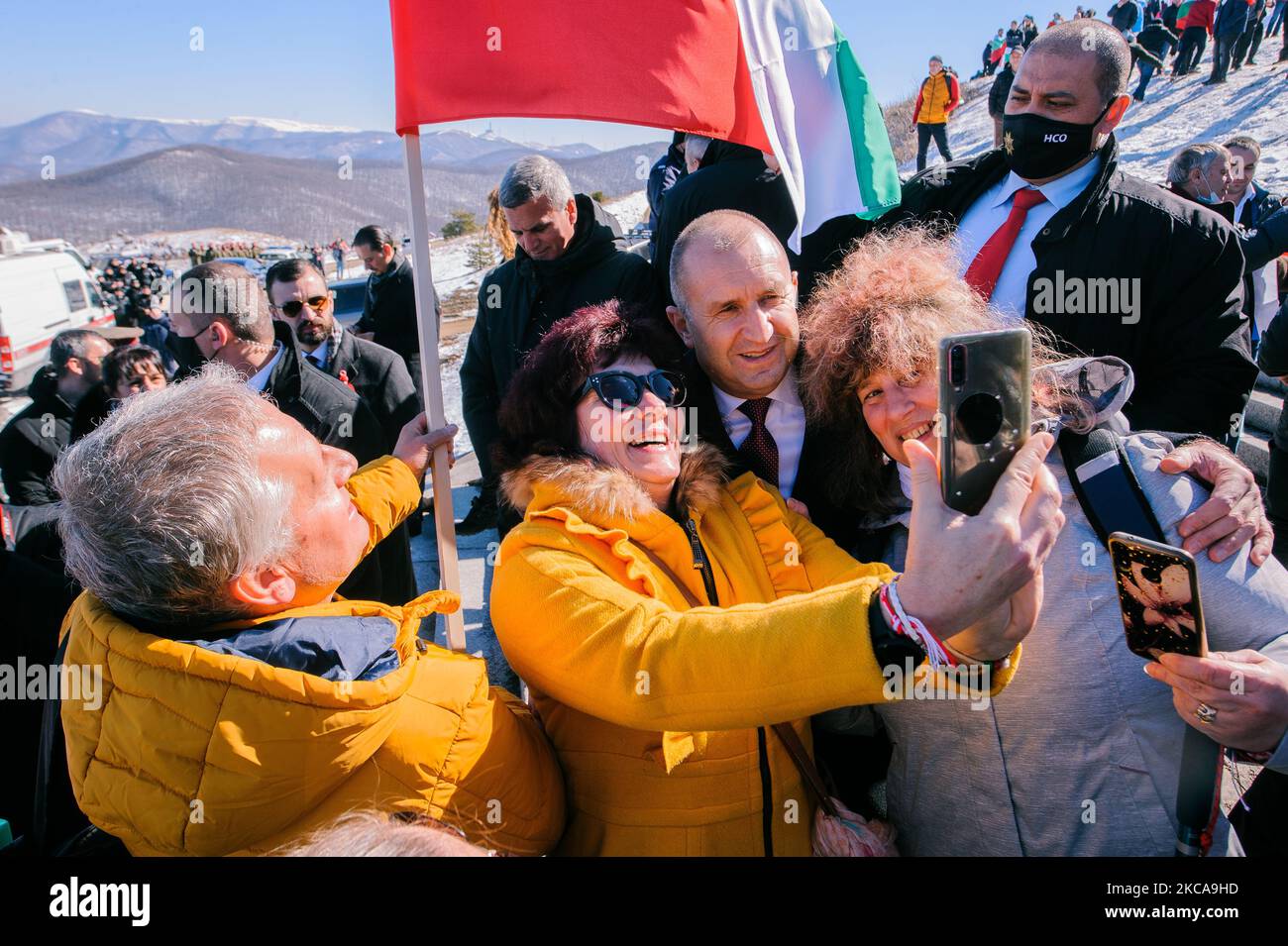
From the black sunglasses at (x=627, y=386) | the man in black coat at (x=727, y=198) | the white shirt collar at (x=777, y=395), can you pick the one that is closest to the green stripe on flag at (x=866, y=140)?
→ the man in black coat at (x=727, y=198)

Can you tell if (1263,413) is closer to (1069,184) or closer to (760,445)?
(1069,184)

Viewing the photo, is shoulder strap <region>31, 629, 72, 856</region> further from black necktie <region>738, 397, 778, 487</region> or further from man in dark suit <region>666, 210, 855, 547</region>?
black necktie <region>738, 397, 778, 487</region>

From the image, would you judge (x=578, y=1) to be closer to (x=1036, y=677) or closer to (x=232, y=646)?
(x=232, y=646)

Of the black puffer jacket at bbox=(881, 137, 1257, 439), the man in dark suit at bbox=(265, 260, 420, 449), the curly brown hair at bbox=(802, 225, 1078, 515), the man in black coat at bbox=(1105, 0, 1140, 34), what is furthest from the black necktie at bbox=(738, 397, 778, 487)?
the man in black coat at bbox=(1105, 0, 1140, 34)

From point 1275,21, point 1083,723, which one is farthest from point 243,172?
point 1275,21

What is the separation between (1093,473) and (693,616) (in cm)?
89

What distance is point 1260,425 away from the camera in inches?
→ 236

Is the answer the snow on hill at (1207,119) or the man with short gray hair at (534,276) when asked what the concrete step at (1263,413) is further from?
the snow on hill at (1207,119)

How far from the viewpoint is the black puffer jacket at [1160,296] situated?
8.71ft

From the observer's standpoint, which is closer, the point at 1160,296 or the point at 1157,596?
the point at 1157,596

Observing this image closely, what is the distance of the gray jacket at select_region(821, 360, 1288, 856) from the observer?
1485 mm

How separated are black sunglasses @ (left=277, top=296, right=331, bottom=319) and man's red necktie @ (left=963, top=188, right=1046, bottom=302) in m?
3.60

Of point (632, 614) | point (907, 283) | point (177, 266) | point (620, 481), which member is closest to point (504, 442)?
point (620, 481)

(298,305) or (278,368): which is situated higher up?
(298,305)
